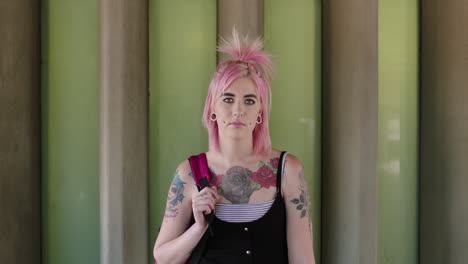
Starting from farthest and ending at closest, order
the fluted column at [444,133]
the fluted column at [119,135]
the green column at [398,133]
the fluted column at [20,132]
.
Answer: the green column at [398,133], the fluted column at [444,133], the fluted column at [119,135], the fluted column at [20,132]

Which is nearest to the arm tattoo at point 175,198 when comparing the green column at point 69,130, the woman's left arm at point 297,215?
the woman's left arm at point 297,215

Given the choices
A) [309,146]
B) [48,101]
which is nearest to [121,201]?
[48,101]

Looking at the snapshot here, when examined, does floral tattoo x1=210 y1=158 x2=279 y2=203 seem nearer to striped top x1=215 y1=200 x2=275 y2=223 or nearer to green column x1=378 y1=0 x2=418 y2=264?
striped top x1=215 y1=200 x2=275 y2=223

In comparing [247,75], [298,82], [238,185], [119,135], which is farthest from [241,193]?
[298,82]

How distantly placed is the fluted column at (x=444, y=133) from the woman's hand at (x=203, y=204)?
226 centimetres

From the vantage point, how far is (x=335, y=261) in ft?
9.91

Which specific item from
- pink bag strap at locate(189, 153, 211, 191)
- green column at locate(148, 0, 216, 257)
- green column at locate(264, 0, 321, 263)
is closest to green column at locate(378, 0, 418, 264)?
green column at locate(264, 0, 321, 263)

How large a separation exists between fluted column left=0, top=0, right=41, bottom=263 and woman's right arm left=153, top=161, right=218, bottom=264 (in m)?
1.38

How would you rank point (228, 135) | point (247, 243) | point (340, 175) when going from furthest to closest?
1. point (340, 175)
2. point (228, 135)
3. point (247, 243)

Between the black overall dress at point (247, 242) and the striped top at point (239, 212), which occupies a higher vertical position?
the striped top at point (239, 212)

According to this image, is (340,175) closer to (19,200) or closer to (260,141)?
(260,141)

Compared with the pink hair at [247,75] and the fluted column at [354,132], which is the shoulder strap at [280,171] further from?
the fluted column at [354,132]

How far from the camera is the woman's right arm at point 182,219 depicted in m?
1.88

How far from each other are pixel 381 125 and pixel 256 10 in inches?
58.4
